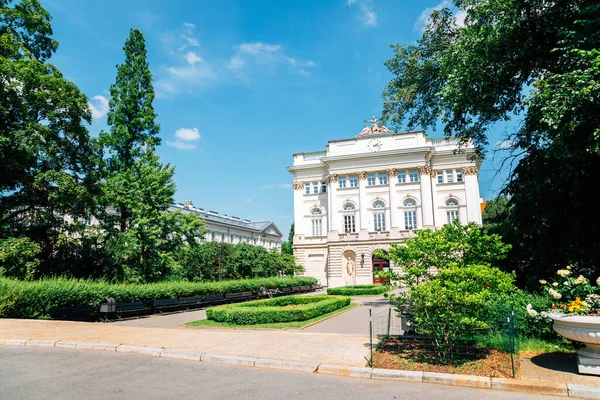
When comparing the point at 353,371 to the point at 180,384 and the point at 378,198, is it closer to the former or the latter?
the point at 180,384

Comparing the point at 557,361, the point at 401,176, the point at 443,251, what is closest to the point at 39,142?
the point at 443,251

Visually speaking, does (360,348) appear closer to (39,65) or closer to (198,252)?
(39,65)

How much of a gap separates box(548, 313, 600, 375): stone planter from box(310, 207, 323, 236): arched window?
1844 inches

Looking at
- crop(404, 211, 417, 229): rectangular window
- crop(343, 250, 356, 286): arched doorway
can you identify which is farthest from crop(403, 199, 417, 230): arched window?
crop(343, 250, 356, 286): arched doorway

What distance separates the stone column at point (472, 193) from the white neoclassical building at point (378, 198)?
0.04ft

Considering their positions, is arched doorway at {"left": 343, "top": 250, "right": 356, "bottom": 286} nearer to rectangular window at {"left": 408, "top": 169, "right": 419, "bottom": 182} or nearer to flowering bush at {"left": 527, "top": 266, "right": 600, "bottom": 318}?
rectangular window at {"left": 408, "top": 169, "right": 419, "bottom": 182}

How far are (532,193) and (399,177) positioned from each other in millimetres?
38371

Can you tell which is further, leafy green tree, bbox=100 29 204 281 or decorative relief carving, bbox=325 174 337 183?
decorative relief carving, bbox=325 174 337 183

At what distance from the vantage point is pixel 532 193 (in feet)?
38.4

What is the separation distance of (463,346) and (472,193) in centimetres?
4368

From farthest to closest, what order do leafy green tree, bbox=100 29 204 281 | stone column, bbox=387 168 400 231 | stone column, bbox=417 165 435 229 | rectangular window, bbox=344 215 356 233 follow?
rectangular window, bbox=344 215 356 233, stone column, bbox=387 168 400 231, stone column, bbox=417 165 435 229, leafy green tree, bbox=100 29 204 281

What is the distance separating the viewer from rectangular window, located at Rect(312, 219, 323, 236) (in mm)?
53812

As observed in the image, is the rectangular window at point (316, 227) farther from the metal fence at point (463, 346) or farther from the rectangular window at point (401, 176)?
the metal fence at point (463, 346)

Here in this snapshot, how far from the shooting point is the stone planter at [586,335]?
21.1 feet
